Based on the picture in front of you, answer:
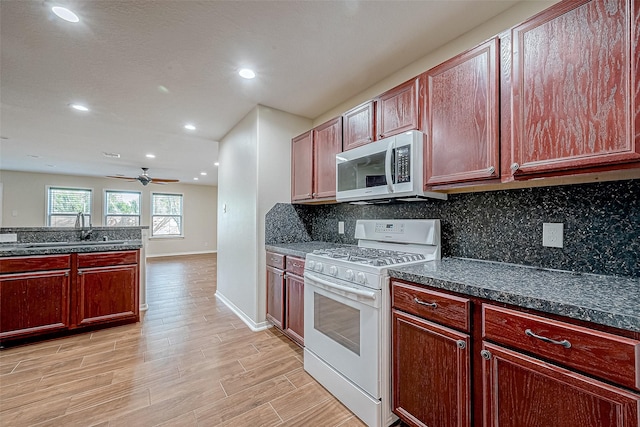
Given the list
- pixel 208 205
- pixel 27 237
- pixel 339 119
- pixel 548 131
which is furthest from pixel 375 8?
pixel 208 205

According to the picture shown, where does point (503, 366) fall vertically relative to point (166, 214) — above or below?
below

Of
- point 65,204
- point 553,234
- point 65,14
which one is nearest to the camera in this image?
point 553,234

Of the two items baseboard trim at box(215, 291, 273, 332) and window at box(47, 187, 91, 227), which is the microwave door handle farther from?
window at box(47, 187, 91, 227)

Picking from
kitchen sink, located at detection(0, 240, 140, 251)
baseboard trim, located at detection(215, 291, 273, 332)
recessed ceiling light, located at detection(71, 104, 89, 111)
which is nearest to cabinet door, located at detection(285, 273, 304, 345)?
baseboard trim, located at detection(215, 291, 273, 332)

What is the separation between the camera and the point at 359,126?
230 centimetres

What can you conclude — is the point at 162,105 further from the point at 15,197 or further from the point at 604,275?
the point at 15,197

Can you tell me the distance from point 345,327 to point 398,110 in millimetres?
1554

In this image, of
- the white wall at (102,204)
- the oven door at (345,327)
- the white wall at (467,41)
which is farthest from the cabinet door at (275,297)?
the white wall at (102,204)

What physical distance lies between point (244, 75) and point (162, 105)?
3.98 ft

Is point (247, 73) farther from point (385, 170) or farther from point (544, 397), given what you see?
point (544, 397)

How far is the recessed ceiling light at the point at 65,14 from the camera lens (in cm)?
159

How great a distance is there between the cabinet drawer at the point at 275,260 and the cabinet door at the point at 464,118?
5.18 feet

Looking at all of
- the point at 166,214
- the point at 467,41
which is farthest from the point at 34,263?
the point at 166,214

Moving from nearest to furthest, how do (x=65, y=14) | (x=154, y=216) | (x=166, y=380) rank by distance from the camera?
(x=65, y=14) < (x=166, y=380) < (x=154, y=216)
